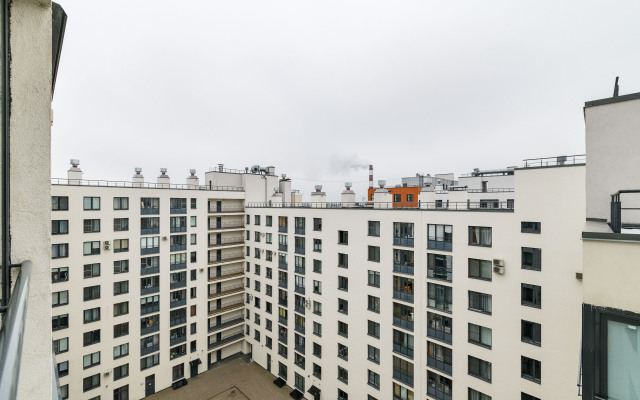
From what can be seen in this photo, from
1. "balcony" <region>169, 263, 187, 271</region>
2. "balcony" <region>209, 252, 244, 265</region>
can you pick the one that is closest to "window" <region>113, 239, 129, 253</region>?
"balcony" <region>169, 263, 187, 271</region>

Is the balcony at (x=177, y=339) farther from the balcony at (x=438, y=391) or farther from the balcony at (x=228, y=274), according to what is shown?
the balcony at (x=438, y=391)

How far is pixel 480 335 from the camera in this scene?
61.2 feet

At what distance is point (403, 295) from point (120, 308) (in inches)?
1061

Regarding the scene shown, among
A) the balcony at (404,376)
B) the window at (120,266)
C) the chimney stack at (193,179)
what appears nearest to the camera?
the balcony at (404,376)

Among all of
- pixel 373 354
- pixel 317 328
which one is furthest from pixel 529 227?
pixel 317 328

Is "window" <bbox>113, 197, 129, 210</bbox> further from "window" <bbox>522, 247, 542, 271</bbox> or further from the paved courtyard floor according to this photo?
"window" <bbox>522, 247, 542, 271</bbox>

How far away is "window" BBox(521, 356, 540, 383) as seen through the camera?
655 inches

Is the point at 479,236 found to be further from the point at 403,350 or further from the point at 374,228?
the point at 403,350

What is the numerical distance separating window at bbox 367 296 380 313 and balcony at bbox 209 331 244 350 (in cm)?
2110

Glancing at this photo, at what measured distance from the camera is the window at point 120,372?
2717 centimetres

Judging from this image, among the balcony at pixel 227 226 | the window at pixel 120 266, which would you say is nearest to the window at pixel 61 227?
the window at pixel 120 266

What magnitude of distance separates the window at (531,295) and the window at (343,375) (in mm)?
15966

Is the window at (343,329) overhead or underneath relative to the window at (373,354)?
overhead

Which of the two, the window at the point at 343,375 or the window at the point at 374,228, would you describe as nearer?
the window at the point at 374,228
